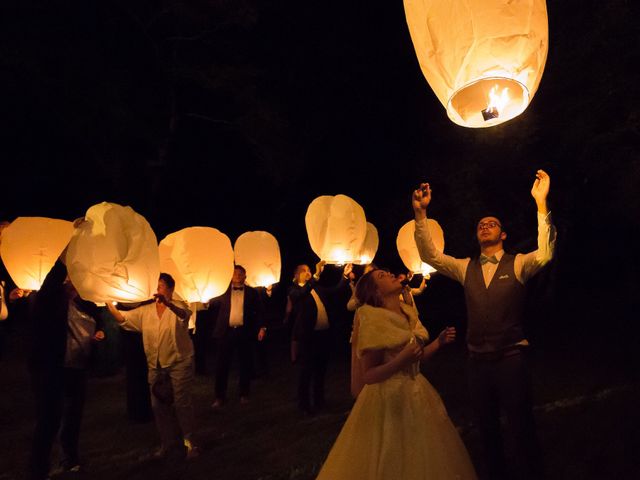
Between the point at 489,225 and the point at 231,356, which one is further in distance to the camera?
the point at 231,356

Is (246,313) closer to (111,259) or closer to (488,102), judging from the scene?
(111,259)

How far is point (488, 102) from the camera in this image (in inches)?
104

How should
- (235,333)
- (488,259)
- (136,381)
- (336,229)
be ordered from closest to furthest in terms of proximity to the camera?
(488,259)
(336,229)
(136,381)
(235,333)

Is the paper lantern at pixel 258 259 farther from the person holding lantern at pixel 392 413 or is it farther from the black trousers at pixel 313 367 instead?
the person holding lantern at pixel 392 413

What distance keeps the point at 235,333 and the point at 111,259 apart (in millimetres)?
3439

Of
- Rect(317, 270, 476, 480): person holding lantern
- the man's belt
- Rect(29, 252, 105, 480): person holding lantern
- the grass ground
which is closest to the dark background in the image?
the grass ground

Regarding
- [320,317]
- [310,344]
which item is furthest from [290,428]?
[320,317]

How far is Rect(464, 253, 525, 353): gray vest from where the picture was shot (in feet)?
11.6

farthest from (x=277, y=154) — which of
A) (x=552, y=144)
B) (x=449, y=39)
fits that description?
(x=449, y=39)

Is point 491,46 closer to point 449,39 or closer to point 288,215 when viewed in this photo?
point 449,39

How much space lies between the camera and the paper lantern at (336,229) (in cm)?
579

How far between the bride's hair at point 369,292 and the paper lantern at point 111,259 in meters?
1.55

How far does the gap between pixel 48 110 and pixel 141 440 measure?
9623 mm

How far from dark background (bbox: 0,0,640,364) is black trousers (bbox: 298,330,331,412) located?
4906mm
